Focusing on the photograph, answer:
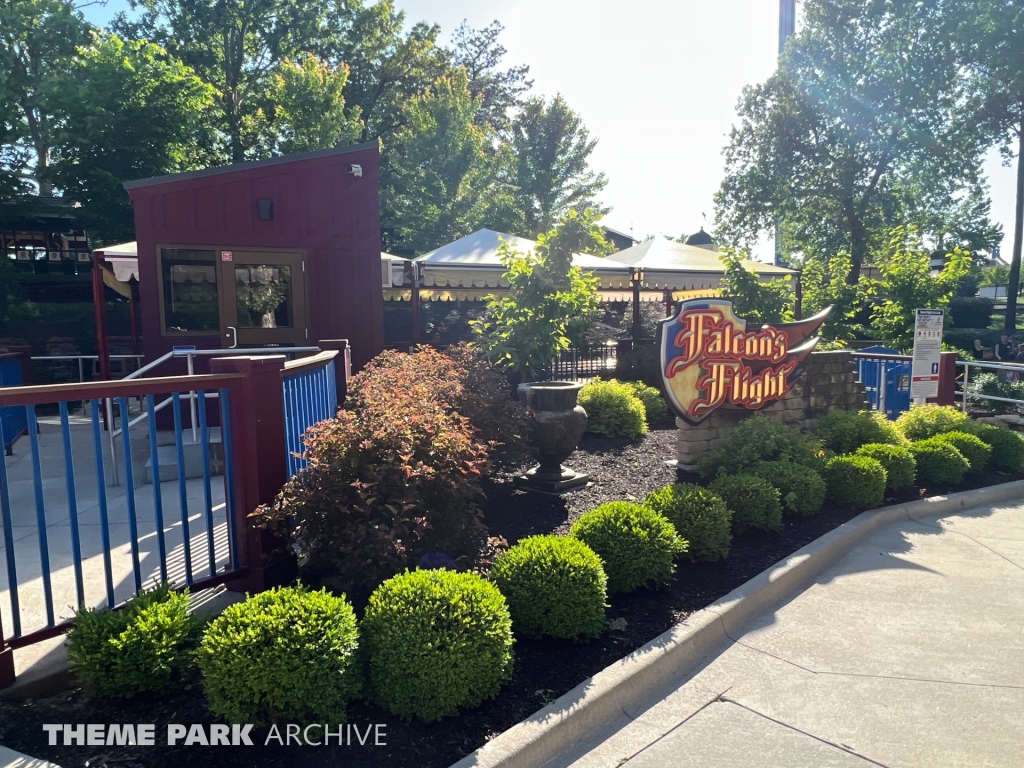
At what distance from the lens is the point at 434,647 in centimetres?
276

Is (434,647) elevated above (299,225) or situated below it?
below

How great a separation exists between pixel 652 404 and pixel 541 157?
77.6ft

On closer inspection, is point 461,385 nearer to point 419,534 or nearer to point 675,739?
point 419,534

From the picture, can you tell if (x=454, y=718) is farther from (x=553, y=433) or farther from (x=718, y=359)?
(x=718, y=359)

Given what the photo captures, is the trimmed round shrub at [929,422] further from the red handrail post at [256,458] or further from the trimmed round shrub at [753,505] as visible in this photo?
the red handrail post at [256,458]

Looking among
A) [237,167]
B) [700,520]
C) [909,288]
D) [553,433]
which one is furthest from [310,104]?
[700,520]

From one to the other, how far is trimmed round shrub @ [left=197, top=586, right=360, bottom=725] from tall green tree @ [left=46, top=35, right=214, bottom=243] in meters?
16.6

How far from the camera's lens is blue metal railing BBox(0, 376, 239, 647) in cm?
291

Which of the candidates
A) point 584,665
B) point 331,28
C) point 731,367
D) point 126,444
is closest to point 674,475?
point 731,367

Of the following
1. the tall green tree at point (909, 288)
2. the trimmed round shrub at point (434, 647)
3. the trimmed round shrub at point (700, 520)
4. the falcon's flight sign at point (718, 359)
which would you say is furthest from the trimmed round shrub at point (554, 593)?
the tall green tree at point (909, 288)

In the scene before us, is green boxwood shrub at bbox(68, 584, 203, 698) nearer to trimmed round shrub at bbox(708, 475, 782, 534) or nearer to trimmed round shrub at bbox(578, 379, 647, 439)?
trimmed round shrub at bbox(708, 475, 782, 534)

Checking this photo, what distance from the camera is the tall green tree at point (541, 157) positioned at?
3058cm

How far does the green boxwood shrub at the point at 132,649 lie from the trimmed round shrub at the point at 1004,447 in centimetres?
809

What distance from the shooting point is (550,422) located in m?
5.92
